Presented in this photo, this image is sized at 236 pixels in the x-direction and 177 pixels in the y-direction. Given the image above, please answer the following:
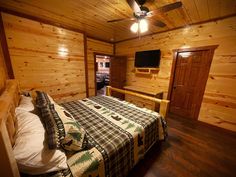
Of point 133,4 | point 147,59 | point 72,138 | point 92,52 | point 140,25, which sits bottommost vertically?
point 72,138

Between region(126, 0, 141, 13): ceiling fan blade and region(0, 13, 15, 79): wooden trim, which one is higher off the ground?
Result: region(126, 0, 141, 13): ceiling fan blade

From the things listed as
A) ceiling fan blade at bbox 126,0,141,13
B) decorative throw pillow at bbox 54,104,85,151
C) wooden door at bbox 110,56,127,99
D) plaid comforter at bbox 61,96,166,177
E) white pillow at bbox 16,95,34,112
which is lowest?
plaid comforter at bbox 61,96,166,177

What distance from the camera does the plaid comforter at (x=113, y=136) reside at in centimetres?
97

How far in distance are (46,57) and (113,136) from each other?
8.91 ft

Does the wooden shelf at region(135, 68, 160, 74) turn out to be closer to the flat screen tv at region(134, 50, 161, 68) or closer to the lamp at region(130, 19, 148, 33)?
the flat screen tv at region(134, 50, 161, 68)

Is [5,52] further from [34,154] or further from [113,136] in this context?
[113,136]

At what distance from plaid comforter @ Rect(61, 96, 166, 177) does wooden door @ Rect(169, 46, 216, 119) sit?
1626mm

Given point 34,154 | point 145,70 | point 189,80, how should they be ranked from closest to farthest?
1. point 34,154
2. point 189,80
3. point 145,70

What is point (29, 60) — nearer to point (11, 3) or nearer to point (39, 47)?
point (39, 47)

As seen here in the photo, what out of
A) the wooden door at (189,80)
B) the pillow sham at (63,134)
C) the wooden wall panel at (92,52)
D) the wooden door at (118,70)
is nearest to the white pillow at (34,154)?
the pillow sham at (63,134)

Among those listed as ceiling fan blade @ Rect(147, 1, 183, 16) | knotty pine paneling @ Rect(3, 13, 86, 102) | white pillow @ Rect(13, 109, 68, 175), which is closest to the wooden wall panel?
knotty pine paneling @ Rect(3, 13, 86, 102)

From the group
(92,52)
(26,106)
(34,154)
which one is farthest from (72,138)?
(92,52)

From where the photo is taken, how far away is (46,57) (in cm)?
273

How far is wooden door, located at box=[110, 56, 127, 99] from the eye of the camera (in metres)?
4.18
